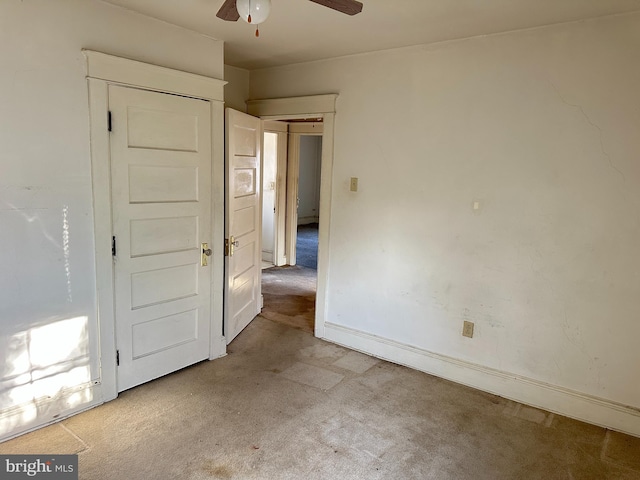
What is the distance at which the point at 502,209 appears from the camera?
3.04m

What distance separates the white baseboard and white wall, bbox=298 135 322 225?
729cm

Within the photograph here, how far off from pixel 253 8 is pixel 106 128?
137 centimetres

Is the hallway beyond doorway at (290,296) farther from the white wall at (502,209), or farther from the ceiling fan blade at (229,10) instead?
the ceiling fan blade at (229,10)

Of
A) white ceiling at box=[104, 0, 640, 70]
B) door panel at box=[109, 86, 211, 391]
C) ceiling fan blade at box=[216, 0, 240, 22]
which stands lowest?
door panel at box=[109, 86, 211, 391]

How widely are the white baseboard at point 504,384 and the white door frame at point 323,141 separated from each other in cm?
34

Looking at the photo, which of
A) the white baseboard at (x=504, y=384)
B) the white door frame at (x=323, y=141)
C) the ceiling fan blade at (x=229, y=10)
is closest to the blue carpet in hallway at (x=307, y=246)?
the white door frame at (x=323, y=141)

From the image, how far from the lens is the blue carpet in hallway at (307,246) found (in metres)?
7.25

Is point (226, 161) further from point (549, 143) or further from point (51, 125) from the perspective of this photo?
point (549, 143)

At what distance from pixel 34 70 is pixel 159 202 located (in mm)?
1026

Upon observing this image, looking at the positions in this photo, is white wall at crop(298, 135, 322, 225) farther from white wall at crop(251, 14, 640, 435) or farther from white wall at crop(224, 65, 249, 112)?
white wall at crop(251, 14, 640, 435)

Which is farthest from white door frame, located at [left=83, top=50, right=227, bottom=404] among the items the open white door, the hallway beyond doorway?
the hallway beyond doorway

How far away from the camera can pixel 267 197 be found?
273 inches

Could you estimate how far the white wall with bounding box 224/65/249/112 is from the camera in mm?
4125

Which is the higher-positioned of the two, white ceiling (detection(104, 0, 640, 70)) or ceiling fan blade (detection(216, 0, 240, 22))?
white ceiling (detection(104, 0, 640, 70))
